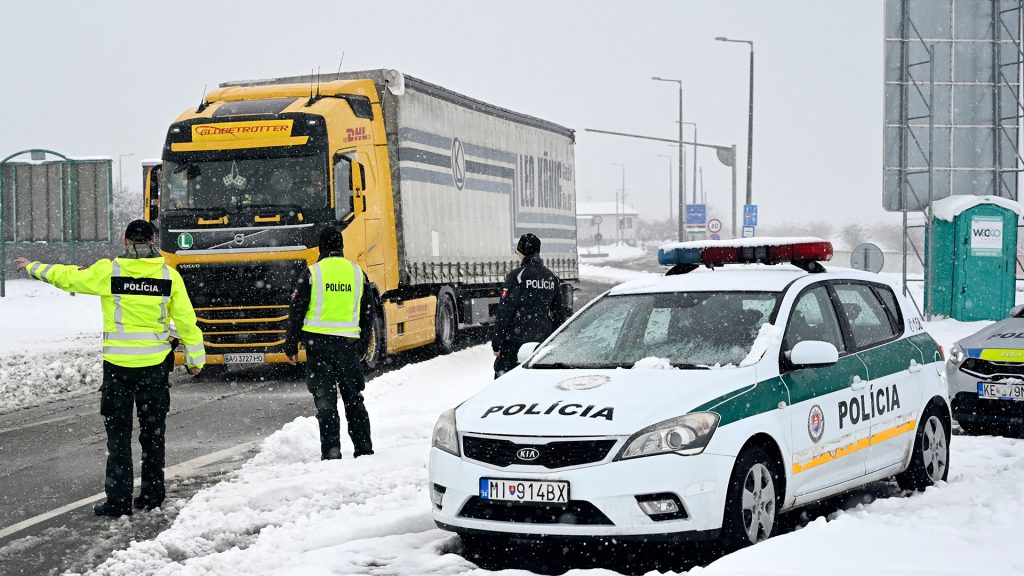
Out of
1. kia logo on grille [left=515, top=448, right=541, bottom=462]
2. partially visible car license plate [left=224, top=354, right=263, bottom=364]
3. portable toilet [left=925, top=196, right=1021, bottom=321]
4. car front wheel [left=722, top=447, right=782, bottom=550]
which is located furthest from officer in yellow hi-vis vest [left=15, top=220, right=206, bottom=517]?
portable toilet [left=925, top=196, right=1021, bottom=321]

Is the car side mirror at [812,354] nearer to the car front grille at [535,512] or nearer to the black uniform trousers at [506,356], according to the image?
the car front grille at [535,512]

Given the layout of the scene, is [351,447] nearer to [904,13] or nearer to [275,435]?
[275,435]

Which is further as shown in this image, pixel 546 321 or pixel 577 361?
pixel 546 321

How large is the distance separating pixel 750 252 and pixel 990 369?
3.55m

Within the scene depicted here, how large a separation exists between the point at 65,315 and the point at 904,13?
2105 cm

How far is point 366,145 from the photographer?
16922 millimetres

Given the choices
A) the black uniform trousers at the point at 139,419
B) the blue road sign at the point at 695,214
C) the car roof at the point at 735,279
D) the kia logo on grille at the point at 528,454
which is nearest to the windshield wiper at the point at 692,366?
the car roof at the point at 735,279

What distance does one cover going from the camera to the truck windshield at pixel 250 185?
1576 centimetres

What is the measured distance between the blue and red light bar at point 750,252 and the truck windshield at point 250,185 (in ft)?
25.7

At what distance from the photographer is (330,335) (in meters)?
9.30

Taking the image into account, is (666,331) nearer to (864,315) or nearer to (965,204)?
(864,315)

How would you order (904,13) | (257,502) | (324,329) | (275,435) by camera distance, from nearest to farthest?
(257,502)
(324,329)
(275,435)
(904,13)

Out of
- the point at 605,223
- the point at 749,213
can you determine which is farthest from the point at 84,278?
the point at 605,223

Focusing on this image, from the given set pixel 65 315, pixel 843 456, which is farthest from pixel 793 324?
pixel 65 315
